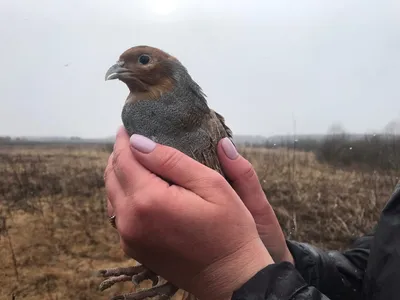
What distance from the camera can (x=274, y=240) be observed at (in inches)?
91.0

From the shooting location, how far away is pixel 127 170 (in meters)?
1.61

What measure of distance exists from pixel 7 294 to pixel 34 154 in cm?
397

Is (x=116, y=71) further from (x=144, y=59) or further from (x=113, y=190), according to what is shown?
(x=113, y=190)

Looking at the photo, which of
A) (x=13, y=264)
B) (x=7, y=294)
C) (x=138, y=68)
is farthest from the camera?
(x=13, y=264)

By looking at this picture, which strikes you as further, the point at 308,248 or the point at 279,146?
the point at 279,146

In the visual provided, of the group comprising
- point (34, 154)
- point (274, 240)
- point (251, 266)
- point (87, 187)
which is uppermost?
point (251, 266)

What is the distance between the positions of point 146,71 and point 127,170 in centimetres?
78

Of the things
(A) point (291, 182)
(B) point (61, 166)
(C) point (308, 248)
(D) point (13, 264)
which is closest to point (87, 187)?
(B) point (61, 166)

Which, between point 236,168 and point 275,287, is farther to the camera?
point 236,168

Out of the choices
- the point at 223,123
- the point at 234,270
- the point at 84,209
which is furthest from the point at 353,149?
the point at 234,270

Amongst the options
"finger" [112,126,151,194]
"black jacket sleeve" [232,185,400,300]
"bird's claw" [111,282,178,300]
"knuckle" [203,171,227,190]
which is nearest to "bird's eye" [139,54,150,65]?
"finger" [112,126,151,194]

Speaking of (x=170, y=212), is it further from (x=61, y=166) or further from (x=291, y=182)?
(x=61, y=166)

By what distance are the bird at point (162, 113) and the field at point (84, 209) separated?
3235 mm

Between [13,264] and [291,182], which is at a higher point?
[291,182]
